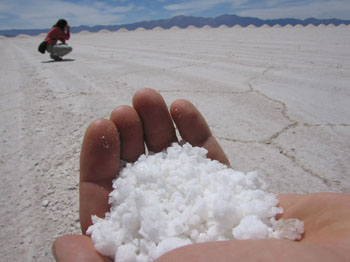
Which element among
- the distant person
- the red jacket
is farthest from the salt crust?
the red jacket

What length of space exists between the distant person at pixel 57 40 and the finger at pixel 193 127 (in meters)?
5.57

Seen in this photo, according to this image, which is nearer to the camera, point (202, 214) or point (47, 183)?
point (202, 214)

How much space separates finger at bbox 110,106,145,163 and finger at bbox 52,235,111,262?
16.0 inches

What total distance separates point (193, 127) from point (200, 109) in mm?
1132

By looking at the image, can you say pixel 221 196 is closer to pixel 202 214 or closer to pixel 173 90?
pixel 202 214

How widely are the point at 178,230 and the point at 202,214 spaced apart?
11cm

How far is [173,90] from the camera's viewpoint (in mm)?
Answer: 2986

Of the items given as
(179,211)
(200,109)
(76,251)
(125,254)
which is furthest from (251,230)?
(200,109)

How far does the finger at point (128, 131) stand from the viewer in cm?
114

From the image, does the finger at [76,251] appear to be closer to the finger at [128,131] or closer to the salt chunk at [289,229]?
the finger at [128,131]

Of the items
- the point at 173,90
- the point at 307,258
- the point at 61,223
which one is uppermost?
the point at 173,90

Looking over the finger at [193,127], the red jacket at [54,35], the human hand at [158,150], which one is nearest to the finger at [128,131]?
the human hand at [158,150]

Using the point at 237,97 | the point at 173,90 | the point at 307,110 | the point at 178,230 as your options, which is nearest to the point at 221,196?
the point at 178,230

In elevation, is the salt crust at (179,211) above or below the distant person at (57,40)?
below
